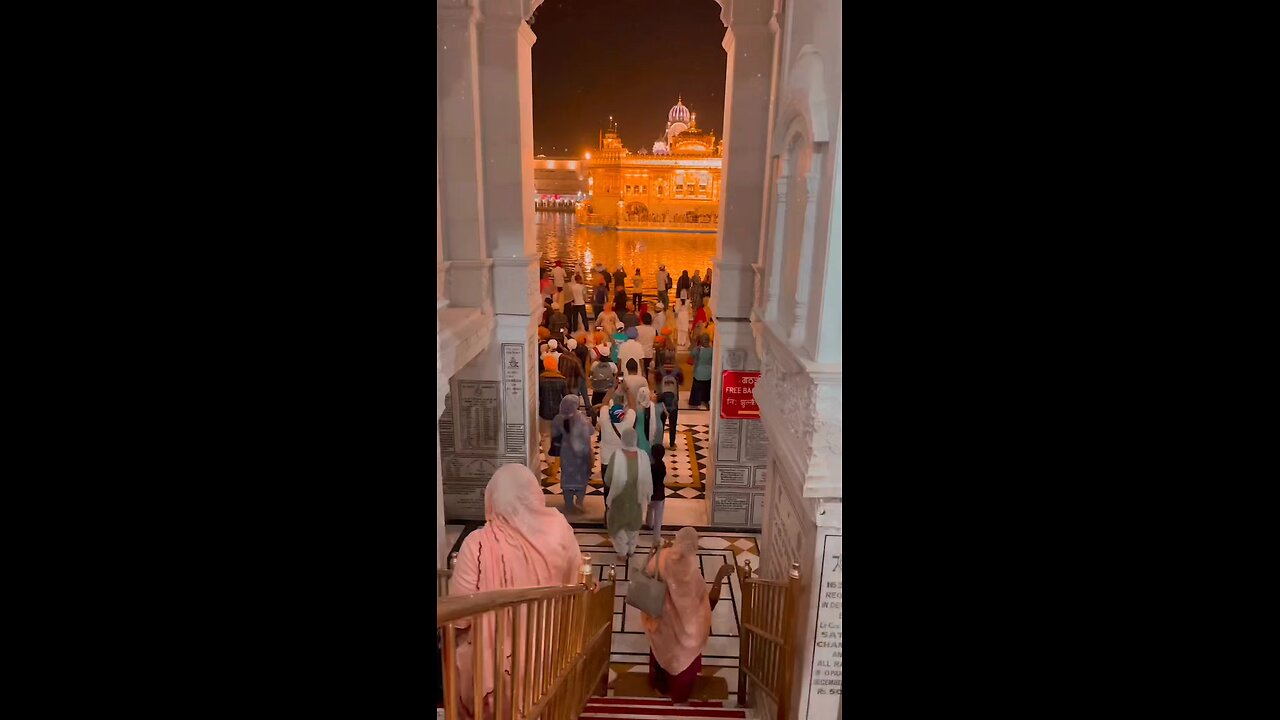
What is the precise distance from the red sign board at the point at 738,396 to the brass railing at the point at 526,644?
5.53ft

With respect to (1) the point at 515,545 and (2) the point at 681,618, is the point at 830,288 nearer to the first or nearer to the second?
(1) the point at 515,545

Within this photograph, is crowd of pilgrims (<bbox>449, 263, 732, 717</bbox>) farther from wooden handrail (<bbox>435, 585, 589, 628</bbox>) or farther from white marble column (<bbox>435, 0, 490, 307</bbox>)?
white marble column (<bbox>435, 0, 490, 307</bbox>)

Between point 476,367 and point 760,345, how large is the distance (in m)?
1.39

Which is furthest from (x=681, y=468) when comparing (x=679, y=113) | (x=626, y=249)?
(x=626, y=249)

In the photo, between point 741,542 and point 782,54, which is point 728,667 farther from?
point 782,54

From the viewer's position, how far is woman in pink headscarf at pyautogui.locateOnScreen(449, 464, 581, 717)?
1818mm

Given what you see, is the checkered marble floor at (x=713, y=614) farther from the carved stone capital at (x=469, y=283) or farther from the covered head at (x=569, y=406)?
the carved stone capital at (x=469, y=283)

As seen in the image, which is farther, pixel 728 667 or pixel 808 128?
pixel 728 667

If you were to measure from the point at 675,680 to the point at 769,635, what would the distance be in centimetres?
62

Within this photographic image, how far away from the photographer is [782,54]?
2.81 metres

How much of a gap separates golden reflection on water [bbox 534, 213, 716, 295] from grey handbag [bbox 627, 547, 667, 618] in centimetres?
489

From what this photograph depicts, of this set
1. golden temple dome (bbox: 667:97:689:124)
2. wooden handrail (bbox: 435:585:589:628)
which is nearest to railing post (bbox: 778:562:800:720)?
wooden handrail (bbox: 435:585:589:628)
